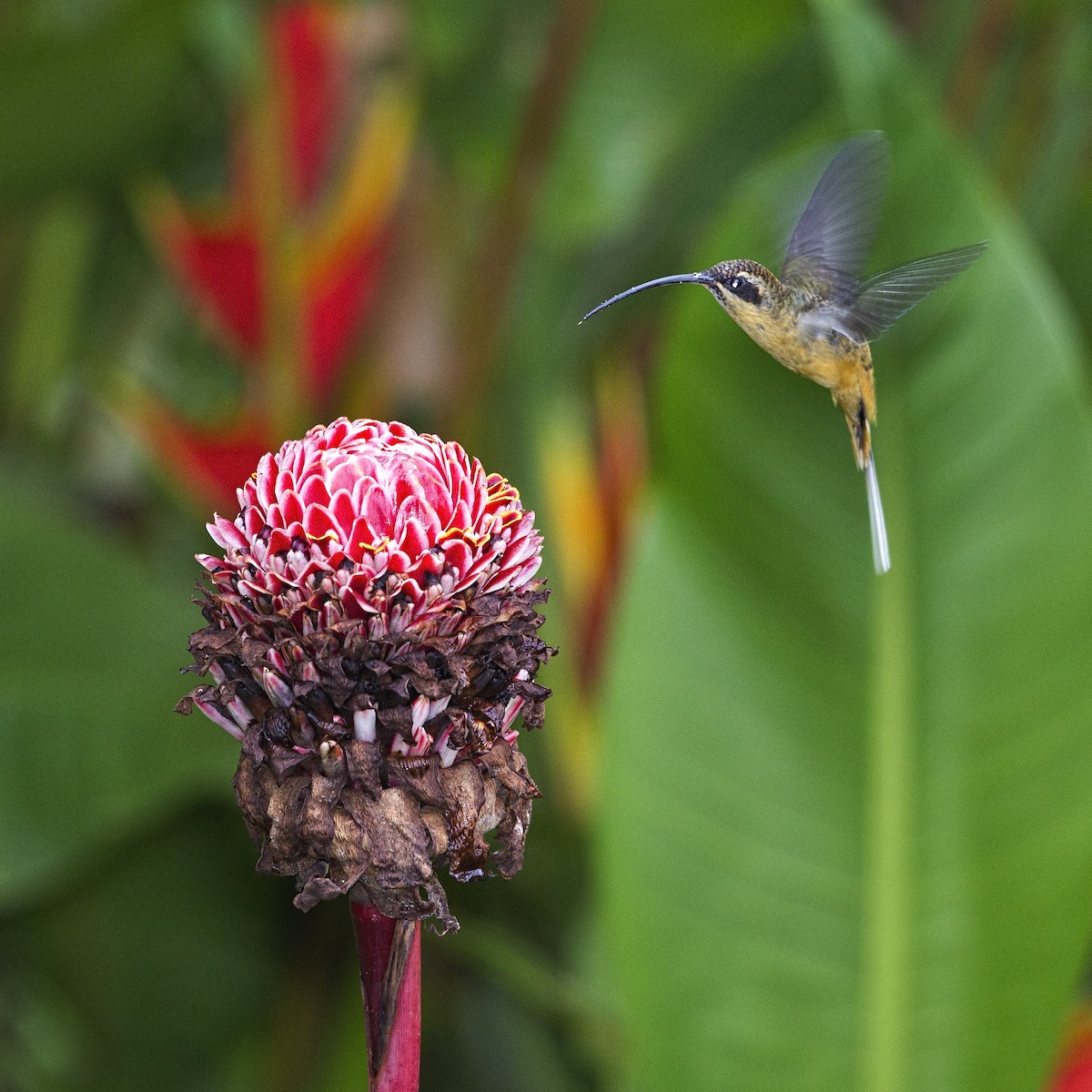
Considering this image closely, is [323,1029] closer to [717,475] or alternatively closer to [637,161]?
[717,475]

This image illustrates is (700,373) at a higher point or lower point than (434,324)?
lower

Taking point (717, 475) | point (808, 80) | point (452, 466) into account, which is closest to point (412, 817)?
point (452, 466)

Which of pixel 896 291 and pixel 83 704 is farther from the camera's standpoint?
pixel 83 704

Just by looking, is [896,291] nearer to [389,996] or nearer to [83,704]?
[389,996]

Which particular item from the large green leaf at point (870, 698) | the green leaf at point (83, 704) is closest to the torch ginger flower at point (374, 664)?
the large green leaf at point (870, 698)

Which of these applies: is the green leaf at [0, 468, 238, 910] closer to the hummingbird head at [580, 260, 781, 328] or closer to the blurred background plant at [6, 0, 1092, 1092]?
the blurred background plant at [6, 0, 1092, 1092]

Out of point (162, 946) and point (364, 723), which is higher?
point (364, 723)

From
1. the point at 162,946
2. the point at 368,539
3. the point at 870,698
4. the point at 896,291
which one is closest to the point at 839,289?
the point at 896,291
